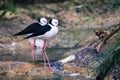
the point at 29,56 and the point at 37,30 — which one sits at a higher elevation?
the point at 37,30

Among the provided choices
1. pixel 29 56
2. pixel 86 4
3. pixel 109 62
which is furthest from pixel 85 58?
pixel 86 4

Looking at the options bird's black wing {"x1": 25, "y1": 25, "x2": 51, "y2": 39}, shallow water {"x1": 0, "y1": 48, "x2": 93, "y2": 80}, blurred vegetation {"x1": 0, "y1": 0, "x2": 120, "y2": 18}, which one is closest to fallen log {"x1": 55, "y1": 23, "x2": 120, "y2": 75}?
shallow water {"x1": 0, "y1": 48, "x2": 93, "y2": 80}

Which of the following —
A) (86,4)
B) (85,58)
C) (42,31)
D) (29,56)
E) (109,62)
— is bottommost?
(86,4)

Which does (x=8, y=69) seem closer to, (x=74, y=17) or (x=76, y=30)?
(x=76, y=30)

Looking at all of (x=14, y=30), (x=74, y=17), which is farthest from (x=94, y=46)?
(x=74, y=17)

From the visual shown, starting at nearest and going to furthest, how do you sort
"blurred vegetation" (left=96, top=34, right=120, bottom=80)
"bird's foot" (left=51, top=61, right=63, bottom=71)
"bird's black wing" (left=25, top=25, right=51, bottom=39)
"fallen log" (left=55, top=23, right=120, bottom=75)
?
"blurred vegetation" (left=96, top=34, right=120, bottom=80) → "fallen log" (left=55, top=23, right=120, bottom=75) → "bird's foot" (left=51, top=61, right=63, bottom=71) → "bird's black wing" (left=25, top=25, right=51, bottom=39)

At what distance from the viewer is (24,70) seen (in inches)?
478

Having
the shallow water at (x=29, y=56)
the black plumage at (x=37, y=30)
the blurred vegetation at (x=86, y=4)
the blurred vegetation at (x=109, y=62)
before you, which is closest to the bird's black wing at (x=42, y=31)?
the black plumage at (x=37, y=30)

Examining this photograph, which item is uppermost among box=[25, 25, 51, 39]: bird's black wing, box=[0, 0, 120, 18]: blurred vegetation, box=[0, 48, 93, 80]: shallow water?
box=[25, 25, 51, 39]: bird's black wing

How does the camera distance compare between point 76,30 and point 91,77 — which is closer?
point 91,77

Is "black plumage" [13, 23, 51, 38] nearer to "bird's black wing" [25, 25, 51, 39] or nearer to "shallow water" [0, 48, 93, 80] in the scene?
"bird's black wing" [25, 25, 51, 39]

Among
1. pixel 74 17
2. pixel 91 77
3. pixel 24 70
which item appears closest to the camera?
pixel 91 77

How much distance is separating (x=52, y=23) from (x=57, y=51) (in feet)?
10.4

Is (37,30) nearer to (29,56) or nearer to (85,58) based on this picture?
(85,58)
